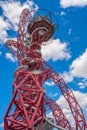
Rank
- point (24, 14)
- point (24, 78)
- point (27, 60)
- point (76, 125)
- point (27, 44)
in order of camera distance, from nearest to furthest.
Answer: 1. point (24, 78)
2. point (76, 125)
3. point (27, 60)
4. point (27, 44)
5. point (24, 14)

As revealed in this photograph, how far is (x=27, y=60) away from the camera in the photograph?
47.1 meters

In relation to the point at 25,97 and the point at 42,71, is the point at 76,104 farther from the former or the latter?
the point at 25,97

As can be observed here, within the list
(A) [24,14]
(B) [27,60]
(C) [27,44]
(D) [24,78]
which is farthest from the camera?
(A) [24,14]

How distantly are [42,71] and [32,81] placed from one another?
20.5ft

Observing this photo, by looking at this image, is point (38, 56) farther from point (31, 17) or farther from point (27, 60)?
point (31, 17)

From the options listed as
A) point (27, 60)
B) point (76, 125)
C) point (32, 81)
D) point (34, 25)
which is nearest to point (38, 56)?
point (27, 60)

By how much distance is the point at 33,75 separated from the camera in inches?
1629

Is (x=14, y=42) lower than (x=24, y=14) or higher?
lower

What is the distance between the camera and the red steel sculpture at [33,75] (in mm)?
35906

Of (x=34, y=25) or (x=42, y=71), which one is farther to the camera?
(x=34, y=25)

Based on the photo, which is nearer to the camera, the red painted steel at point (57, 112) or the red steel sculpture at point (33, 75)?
the red steel sculpture at point (33, 75)

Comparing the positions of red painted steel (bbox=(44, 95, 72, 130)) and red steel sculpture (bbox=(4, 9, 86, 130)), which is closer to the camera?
red steel sculpture (bbox=(4, 9, 86, 130))

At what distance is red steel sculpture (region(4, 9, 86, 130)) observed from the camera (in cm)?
3591

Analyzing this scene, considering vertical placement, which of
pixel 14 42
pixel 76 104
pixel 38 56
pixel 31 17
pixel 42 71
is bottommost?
pixel 76 104
